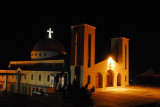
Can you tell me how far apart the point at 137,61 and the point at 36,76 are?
3360 centimetres

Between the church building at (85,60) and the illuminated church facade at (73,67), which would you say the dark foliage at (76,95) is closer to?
the illuminated church facade at (73,67)

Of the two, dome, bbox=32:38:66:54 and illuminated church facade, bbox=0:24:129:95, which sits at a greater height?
dome, bbox=32:38:66:54

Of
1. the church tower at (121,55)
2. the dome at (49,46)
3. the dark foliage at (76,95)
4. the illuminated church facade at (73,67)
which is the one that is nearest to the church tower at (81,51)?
the illuminated church facade at (73,67)

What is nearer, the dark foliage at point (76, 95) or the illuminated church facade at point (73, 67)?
the dark foliage at point (76, 95)

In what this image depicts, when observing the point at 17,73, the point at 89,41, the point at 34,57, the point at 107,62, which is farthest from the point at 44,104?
the point at 34,57

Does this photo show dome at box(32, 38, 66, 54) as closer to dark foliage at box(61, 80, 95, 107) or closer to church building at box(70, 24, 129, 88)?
church building at box(70, 24, 129, 88)

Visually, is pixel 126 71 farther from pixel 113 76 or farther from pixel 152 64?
pixel 152 64

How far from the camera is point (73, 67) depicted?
26.5 m

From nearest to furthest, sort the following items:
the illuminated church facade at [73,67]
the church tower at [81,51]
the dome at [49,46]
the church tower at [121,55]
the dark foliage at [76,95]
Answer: the dark foliage at [76,95], the church tower at [81,51], the illuminated church facade at [73,67], the church tower at [121,55], the dome at [49,46]

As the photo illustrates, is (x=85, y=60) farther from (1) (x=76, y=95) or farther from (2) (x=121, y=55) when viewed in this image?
(1) (x=76, y=95)

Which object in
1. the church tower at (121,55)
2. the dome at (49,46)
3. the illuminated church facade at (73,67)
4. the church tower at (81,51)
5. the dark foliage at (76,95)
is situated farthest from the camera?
the dome at (49,46)

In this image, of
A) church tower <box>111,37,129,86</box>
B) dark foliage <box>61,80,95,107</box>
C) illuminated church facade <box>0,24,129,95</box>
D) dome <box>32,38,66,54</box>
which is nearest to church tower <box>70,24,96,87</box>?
illuminated church facade <box>0,24,129,95</box>

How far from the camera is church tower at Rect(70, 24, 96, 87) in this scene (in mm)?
26109

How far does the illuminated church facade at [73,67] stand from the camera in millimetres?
26406
